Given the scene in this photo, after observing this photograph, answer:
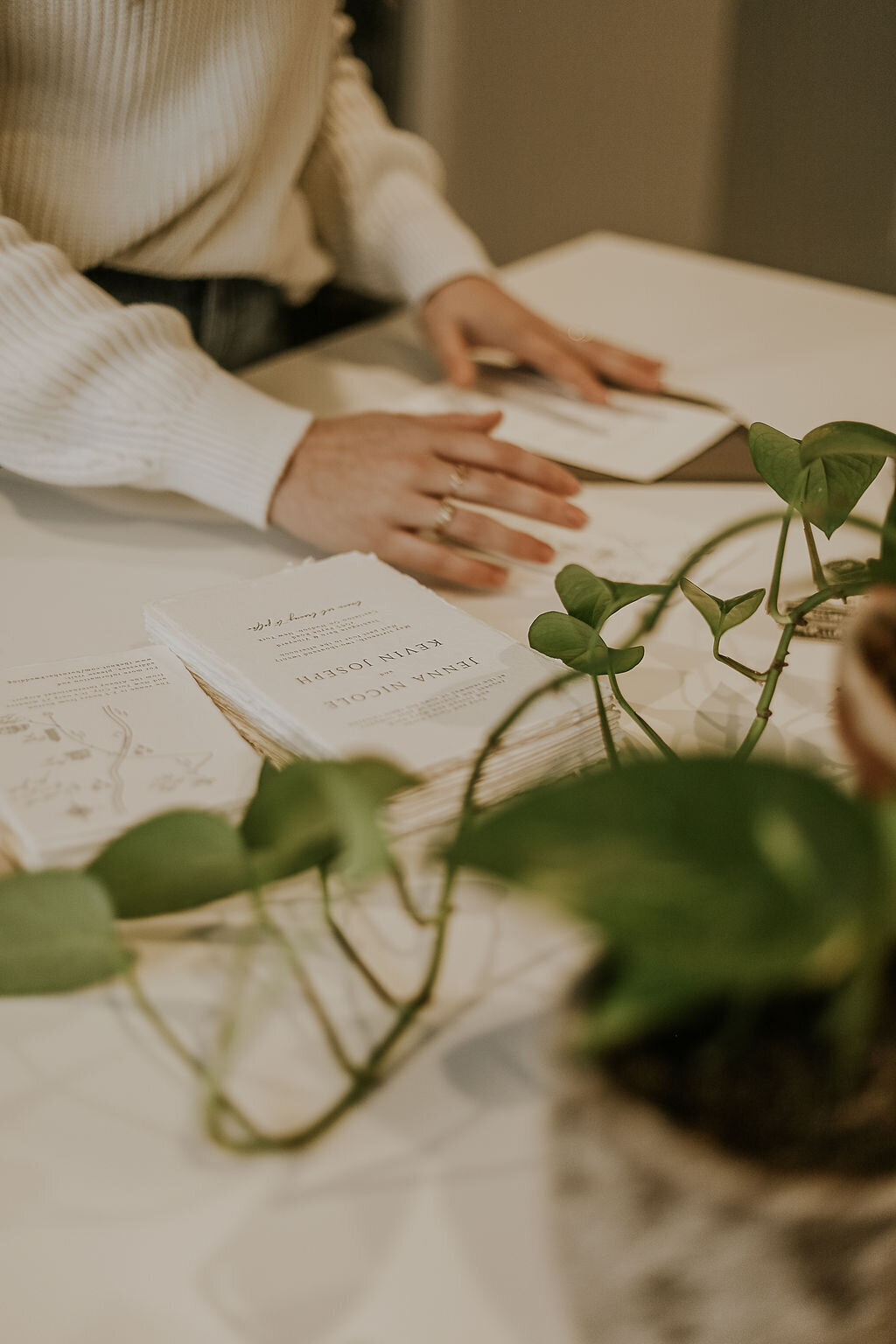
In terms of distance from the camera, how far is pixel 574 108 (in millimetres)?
2908

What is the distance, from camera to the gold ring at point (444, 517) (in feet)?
2.82

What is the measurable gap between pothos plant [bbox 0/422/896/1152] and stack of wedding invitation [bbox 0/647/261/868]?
3.1 inches

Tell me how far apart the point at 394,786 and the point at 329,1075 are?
0.51 ft

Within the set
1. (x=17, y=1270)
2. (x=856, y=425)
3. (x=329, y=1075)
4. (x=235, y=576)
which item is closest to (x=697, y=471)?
(x=235, y=576)

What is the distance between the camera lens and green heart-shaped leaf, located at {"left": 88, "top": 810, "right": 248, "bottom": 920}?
42cm

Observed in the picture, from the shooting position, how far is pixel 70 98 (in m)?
0.96

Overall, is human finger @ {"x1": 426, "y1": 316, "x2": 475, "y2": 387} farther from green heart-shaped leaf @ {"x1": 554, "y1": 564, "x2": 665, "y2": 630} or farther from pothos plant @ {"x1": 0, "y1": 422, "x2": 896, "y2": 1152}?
pothos plant @ {"x1": 0, "y1": 422, "x2": 896, "y2": 1152}

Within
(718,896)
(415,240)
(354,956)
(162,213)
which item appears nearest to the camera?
(718,896)

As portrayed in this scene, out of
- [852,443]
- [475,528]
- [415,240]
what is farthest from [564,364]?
[852,443]

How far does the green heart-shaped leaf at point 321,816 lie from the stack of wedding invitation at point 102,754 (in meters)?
0.07

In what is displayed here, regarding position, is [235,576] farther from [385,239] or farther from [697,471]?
[385,239]

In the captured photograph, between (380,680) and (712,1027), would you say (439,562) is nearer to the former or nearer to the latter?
(380,680)

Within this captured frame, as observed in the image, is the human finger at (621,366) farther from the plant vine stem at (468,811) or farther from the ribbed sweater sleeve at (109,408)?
the plant vine stem at (468,811)

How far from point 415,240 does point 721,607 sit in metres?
0.85
